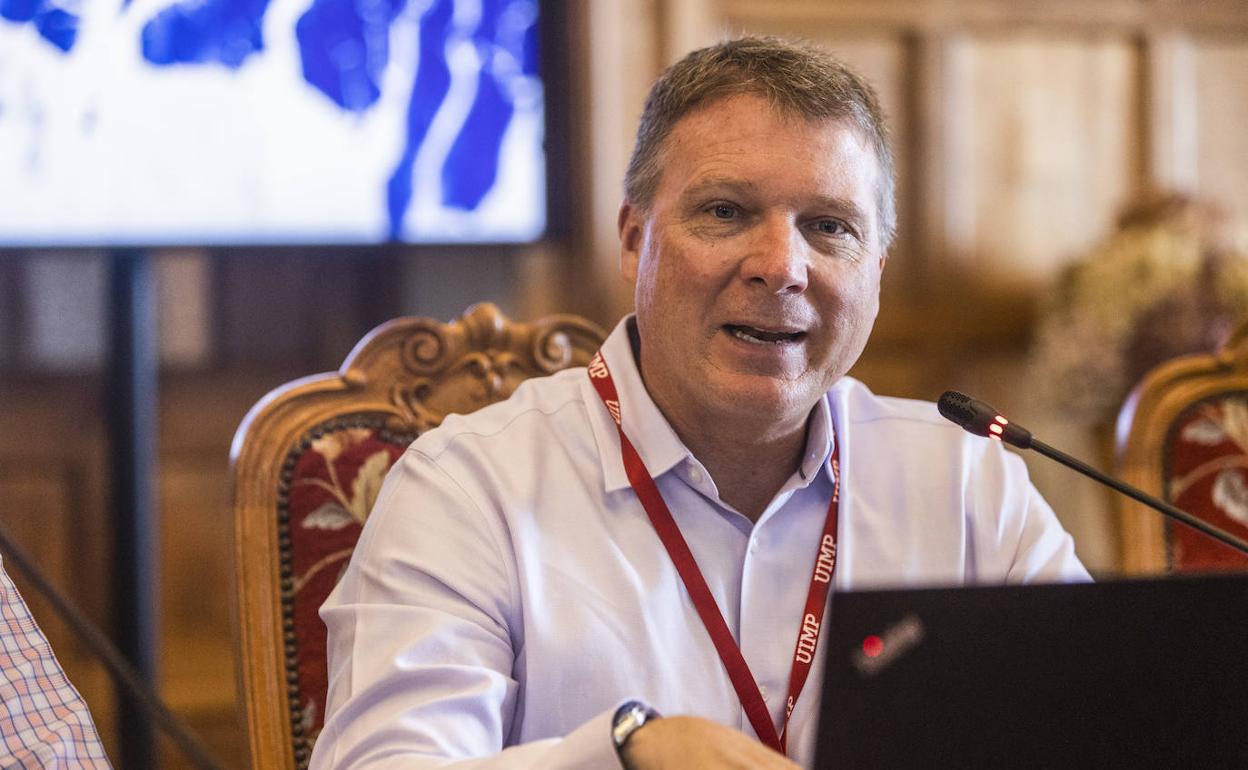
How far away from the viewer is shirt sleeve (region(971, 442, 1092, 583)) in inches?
58.2

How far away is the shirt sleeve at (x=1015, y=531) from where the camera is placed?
1.48m

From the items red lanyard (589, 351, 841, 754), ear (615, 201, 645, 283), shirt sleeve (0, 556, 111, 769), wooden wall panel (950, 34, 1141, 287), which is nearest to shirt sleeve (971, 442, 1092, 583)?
red lanyard (589, 351, 841, 754)

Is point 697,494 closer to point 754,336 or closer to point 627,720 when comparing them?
point 754,336

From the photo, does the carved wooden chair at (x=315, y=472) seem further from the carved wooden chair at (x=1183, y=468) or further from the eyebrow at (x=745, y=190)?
the carved wooden chair at (x=1183, y=468)

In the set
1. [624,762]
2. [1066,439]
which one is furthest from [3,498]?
[1066,439]

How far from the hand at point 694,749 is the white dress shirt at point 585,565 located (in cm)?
12

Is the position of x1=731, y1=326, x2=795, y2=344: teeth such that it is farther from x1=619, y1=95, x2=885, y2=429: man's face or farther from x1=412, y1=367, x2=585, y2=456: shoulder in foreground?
x1=412, y1=367, x2=585, y2=456: shoulder in foreground

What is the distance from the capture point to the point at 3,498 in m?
2.62

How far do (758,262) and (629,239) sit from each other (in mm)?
242

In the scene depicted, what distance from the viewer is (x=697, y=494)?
1398 mm

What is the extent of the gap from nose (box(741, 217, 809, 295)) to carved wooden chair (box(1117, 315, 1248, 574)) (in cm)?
65

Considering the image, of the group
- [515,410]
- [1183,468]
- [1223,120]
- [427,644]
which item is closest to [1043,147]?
[1223,120]

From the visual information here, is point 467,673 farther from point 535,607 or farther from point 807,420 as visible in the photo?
point 807,420

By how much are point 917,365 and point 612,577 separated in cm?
201
